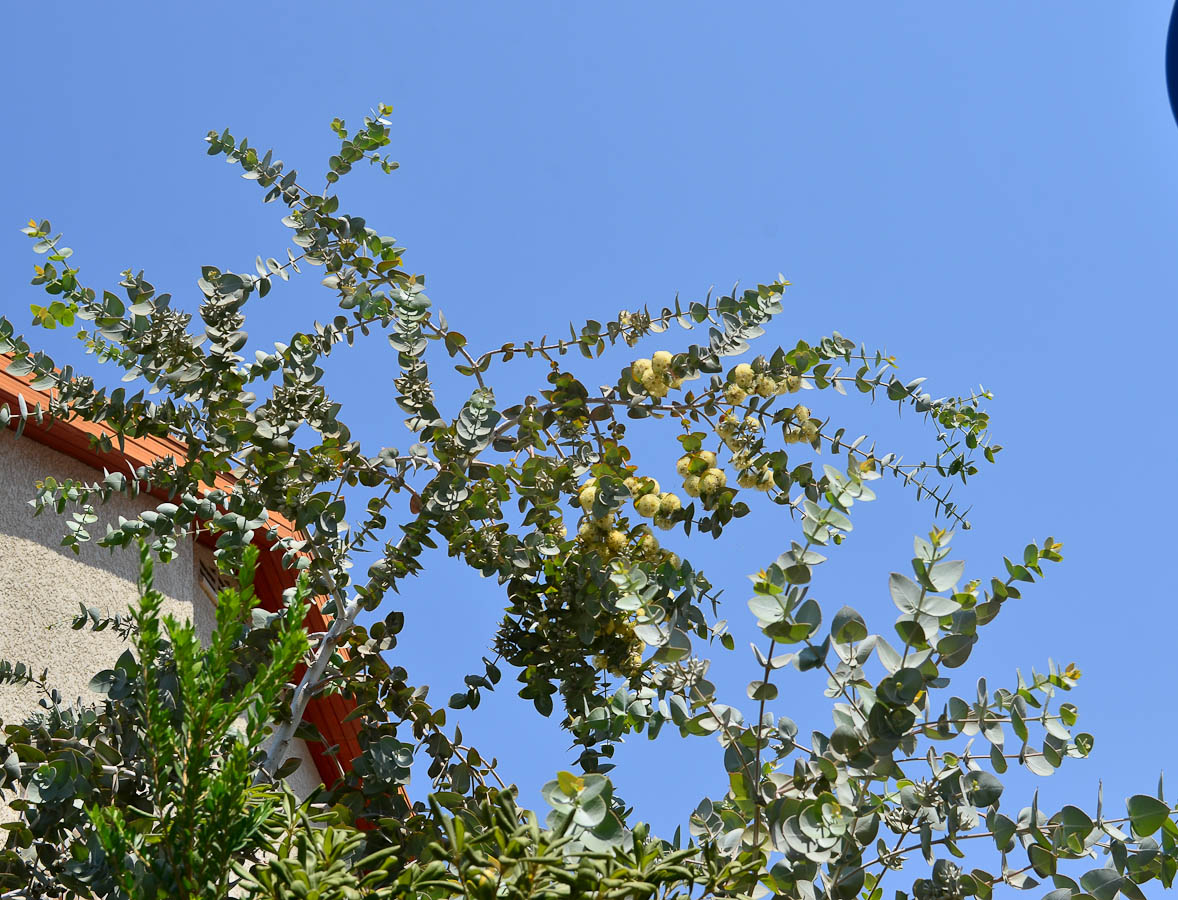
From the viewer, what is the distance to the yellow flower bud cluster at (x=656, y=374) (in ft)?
8.24

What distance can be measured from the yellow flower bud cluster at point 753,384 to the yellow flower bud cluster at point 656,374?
0.14 meters

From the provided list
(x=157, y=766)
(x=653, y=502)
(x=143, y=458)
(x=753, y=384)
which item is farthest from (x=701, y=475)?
(x=143, y=458)

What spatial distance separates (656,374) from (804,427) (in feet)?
1.32

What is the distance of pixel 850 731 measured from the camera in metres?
1.58

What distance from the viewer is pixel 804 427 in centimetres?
254

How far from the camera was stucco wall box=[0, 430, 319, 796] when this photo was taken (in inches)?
134

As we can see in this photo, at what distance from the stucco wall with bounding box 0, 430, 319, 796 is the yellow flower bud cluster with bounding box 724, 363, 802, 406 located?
6.87 feet

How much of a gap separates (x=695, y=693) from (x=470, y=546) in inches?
31.5

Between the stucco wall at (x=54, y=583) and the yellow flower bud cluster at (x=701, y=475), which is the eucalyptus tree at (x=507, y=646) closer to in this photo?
the yellow flower bud cluster at (x=701, y=475)

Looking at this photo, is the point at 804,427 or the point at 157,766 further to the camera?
the point at 804,427

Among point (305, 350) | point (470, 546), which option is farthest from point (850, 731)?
point (305, 350)

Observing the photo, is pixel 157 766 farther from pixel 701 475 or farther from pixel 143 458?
pixel 143 458

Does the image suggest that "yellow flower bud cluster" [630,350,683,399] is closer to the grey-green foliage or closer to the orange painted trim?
the grey-green foliage

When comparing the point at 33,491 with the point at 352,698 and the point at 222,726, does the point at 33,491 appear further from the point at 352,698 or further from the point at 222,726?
the point at 222,726
